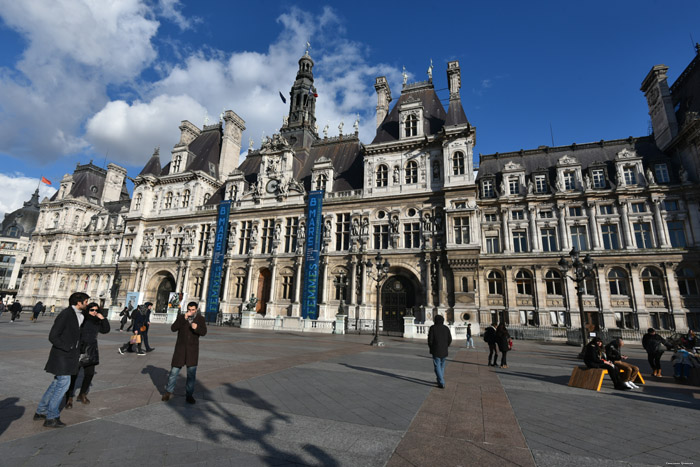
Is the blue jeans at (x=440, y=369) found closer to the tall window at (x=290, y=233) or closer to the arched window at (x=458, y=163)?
the arched window at (x=458, y=163)

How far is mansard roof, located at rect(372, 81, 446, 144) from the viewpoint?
32.5m

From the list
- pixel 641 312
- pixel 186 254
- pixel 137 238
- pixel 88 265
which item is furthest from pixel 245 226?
pixel 641 312

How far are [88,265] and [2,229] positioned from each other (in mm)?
39603

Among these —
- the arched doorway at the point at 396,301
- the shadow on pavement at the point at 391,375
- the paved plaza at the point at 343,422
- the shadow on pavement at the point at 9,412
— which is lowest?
the shadow on pavement at the point at 391,375

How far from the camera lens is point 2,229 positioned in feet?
225

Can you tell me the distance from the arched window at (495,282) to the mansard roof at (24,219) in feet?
292

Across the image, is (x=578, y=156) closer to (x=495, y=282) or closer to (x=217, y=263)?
(x=495, y=282)

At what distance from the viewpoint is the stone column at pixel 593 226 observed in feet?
91.7

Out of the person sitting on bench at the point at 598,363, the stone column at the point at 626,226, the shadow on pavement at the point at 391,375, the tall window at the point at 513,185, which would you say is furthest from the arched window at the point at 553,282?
the shadow on pavement at the point at 391,375

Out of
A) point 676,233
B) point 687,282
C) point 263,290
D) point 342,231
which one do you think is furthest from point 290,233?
point 687,282

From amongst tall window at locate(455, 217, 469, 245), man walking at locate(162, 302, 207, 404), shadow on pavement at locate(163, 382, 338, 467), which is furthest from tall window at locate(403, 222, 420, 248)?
man walking at locate(162, 302, 207, 404)

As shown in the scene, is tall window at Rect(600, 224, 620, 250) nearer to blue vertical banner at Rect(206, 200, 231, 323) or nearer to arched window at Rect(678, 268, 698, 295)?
arched window at Rect(678, 268, 698, 295)

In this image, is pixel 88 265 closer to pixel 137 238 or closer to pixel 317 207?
pixel 137 238

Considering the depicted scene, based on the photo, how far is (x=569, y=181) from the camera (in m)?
30.6
